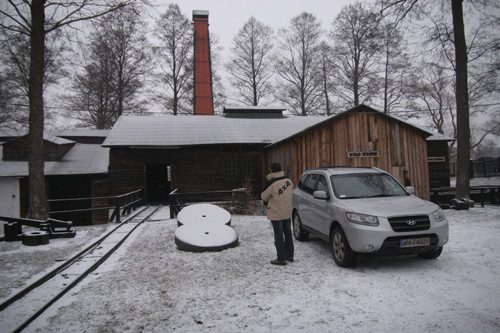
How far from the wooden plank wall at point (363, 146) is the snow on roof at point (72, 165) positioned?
37.3 ft

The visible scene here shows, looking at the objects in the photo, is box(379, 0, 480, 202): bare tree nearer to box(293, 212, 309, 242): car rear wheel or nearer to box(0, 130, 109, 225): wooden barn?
box(293, 212, 309, 242): car rear wheel

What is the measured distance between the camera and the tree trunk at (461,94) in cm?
1211

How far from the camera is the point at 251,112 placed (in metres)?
22.0

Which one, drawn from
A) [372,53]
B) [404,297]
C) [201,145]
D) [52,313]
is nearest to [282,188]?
[404,297]

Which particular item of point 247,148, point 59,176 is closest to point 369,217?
point 247,148

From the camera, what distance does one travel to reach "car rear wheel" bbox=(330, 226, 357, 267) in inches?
200

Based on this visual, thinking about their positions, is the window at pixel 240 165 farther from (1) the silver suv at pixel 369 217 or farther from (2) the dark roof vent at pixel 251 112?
(1) the silver suv at pixel 369 217

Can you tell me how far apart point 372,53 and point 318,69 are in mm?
5304

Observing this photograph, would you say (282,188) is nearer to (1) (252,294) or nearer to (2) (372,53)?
(1) (252,294)

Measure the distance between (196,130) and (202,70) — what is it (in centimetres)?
735

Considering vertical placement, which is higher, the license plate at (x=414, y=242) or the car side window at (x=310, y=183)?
the car side window at (x=310, y=183)

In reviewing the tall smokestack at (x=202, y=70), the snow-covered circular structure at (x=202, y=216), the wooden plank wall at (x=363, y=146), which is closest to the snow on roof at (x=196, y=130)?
the tall smokestack at (x=202, y=70)

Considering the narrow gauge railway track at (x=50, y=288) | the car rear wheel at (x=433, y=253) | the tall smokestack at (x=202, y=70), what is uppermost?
the tall smokestack at (x=202, y=70)

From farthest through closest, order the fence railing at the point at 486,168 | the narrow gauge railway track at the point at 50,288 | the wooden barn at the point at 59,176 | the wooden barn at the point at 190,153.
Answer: the fence railing at the point at 486,168
the wooden barn at the point at 59,176
the wooden barn at the point at 190,153
the narrow gauge railway track at the point at 50,288
